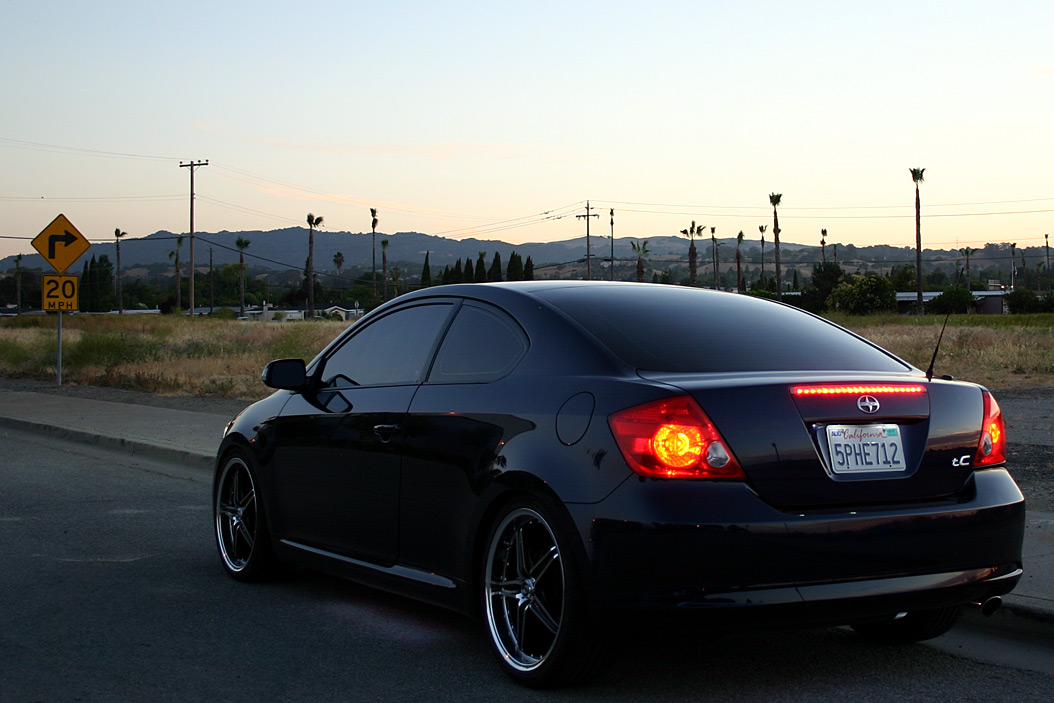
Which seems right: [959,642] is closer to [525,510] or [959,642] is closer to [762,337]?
[762,337]

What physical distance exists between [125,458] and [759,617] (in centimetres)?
1039

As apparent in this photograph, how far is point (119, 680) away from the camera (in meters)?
4.85

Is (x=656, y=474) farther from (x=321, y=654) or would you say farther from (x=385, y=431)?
(x=321, y=654)

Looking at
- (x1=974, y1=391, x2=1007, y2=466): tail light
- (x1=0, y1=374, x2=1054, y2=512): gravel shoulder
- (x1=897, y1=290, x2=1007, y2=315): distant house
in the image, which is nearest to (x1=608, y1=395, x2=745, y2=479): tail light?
(x1=974, y1=391, x2=1007, y2=466): tail light

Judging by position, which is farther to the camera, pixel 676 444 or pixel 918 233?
pixel 918 233

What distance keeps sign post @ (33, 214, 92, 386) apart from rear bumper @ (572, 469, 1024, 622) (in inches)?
863

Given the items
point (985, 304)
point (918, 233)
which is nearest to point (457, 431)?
point (918, 233)

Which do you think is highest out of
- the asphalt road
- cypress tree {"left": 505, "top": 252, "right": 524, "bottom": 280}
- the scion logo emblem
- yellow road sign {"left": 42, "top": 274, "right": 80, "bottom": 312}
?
cypress tree {"left": 505, "top": 252, "right": 524, "bottom": 280}

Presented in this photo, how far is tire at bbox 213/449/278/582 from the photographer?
262 inches

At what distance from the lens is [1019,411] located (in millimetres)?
16391

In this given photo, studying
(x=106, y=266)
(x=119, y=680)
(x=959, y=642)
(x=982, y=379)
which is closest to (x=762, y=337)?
(x=959, y=642)

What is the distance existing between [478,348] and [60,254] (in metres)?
20.9

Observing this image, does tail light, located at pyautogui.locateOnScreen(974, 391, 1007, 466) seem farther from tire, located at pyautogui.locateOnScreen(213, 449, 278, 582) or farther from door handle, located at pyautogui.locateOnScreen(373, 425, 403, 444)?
tire, located at pyautogui.locateOnScreen(213, 449, 278, 582)

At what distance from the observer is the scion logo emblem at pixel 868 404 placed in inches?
168
